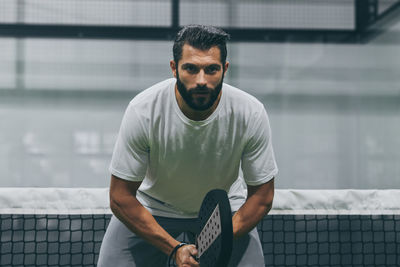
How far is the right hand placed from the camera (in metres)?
1.12

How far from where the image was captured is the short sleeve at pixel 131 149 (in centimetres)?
120

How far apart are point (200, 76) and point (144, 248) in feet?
1.80

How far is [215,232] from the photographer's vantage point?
40.4 inches

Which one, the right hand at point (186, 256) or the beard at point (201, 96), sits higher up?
the beard at point (201, 96)

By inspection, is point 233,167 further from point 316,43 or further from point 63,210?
point 316,43

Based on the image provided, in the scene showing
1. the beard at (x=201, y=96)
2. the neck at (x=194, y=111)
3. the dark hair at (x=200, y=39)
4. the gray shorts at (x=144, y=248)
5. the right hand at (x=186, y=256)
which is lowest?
the gray shorts at (x=144, y=248)

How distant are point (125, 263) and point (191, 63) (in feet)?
2.01

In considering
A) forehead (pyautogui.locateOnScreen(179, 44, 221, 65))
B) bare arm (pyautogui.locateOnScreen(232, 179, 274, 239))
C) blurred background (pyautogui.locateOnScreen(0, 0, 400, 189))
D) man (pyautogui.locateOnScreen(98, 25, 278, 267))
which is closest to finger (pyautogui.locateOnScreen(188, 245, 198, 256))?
man (pyautogui.locateOnScreen(98, 25, 278, 267))

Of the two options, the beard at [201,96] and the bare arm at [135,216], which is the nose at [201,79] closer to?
the beard at [201,96]

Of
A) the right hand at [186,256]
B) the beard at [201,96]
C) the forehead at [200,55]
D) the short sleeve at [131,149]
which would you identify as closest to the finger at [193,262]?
the right hand at [186,256]

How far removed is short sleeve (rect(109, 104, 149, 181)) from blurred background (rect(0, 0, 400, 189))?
1.54 m

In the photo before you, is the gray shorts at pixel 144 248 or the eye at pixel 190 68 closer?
the eye at pixel 190 68

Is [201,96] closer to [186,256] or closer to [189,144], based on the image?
[189,144]

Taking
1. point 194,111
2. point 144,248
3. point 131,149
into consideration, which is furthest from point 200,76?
point 144,248
